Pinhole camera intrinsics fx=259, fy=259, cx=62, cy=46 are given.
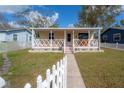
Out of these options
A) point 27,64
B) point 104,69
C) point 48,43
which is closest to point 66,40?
point 48,43

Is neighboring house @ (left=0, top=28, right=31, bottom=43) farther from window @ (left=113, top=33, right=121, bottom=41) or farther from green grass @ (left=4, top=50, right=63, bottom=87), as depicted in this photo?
window @ (left=113, top=33, right=121, bottom=41)

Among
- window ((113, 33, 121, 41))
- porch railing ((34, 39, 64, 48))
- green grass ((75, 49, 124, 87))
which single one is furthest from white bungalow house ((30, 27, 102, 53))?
window ((113, 33, 121, 41))

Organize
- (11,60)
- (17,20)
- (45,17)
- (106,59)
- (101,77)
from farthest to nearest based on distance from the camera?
(106,59) < (11,60) < (45,17) < (17,20) < (101,77)

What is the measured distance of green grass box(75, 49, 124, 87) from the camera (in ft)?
13.8

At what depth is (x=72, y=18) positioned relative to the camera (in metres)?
5.08

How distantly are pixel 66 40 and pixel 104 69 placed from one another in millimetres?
4981

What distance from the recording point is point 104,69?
5.69 m

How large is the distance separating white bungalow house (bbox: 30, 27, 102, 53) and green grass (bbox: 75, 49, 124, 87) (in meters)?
0.51

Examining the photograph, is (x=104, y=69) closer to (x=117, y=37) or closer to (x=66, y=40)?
(x=117, y=37)

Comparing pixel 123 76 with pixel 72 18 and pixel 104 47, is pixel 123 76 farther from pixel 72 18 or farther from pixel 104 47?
pixel 104 47

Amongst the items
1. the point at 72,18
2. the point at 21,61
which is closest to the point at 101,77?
the point at 72,18

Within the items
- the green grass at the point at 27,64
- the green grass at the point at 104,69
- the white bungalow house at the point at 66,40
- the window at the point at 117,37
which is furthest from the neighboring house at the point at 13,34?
the window at the point at 117,37

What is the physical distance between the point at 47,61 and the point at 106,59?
61.1 inches
